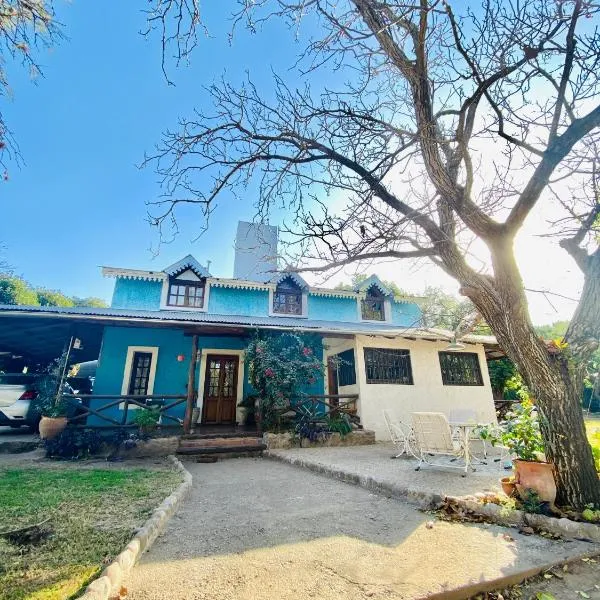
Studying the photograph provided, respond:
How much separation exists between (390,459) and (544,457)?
3.73m

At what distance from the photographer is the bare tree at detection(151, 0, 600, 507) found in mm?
3566

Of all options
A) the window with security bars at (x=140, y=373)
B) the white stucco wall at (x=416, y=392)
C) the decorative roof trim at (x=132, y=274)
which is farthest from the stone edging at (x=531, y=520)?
the decorative roof trim at (x=132, y=274)

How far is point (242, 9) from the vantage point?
360cm

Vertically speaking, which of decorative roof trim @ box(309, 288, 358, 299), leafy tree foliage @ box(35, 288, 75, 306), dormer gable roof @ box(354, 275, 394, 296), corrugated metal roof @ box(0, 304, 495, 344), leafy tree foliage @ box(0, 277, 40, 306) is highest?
leafy tree foliage @ box(35, 288, 75, 306)

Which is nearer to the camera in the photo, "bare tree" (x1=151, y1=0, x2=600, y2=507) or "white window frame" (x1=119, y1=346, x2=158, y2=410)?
"bare tree" (x1=151, y1=0, x2=600, y2=507)

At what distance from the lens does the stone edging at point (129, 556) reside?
1915 mm

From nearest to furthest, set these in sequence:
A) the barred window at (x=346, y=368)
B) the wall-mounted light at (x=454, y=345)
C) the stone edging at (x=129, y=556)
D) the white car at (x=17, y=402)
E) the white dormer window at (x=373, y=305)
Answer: the stone edging at (x=129, y=556) < the wall-mounted light at (x=454, y=345) < the white car at (x=17, y=402) < the barred window at (x=346, y=368) < the white dormer window at (x=373, y=305)

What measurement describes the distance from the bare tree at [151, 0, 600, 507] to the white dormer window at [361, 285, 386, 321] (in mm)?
10484

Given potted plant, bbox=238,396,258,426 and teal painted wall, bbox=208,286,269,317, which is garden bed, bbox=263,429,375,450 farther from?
teal painted wall, bbox=208,286,269,317

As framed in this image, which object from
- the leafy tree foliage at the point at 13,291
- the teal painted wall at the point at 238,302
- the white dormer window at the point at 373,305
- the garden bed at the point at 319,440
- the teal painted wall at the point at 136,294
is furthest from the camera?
the leafy tree foliage at the point at 13,291

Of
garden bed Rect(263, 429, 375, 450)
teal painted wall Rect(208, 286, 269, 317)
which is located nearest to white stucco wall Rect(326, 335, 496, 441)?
garden bed Rect(263, 429, 375, 450)

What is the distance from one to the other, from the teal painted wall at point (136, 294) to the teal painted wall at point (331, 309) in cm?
674

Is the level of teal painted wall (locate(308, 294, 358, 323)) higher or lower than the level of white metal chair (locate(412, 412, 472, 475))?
higher

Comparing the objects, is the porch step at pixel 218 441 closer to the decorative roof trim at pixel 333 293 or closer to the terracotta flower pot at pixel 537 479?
the terracotta flower pot at pixel 537 479
